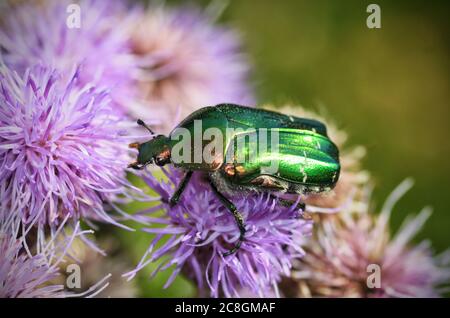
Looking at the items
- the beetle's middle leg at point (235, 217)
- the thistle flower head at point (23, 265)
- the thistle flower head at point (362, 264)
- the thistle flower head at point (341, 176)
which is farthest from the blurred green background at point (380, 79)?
the thistle flower head at point (23, 265)

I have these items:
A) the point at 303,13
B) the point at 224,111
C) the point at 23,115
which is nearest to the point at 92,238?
the point at 23,115

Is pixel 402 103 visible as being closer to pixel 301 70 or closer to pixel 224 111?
pixel 301 70

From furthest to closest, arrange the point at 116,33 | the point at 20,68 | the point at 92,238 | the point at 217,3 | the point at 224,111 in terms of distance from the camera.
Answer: the point at 217,3 < the point at 116,33 < the point at 20,68 < the point at 92,238 < the point at 224,111

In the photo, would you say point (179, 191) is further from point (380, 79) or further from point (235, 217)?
point (380, 79)

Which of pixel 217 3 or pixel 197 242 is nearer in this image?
pixel 197 242

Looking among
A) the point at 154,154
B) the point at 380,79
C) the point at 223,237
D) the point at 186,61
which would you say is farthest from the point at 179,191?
the point at 380,79

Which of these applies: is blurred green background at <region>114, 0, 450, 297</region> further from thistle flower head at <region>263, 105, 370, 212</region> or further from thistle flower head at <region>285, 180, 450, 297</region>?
thistle flower head at <region>285, 180, 450, 297</region>

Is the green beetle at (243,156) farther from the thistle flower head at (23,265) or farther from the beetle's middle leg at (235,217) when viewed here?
the thistle flower head at (23,265)
